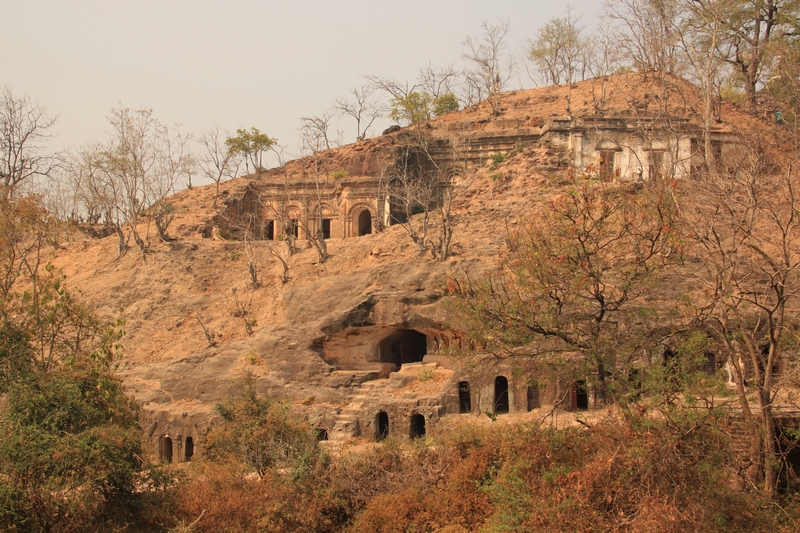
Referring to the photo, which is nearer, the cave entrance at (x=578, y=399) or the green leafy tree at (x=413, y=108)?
the cave entrance at (x=578, y=399)

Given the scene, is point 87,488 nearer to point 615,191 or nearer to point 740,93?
point 615,191

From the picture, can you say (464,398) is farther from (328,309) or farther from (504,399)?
(328,309)

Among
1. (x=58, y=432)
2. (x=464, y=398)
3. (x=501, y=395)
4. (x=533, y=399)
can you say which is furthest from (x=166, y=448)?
(x=533, y=399)

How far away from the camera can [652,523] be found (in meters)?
11.7

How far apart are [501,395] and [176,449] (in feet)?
31.7

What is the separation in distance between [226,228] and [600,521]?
25939 millimetres

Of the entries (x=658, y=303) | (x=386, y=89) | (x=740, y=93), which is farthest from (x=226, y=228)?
(x=740, y=93)

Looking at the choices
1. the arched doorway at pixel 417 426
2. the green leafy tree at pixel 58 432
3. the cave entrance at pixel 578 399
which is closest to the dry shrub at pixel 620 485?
the cave entrance at pixel 578 399

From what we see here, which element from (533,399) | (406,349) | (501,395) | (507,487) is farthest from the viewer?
(406,349)

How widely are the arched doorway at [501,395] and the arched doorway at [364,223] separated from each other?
1416 centimetres

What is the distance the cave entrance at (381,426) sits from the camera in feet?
67.9

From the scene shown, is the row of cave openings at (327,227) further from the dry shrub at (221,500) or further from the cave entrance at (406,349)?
the dry shrub at (221,500)

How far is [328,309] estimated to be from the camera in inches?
945

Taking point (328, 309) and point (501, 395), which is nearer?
point (501, 395)
